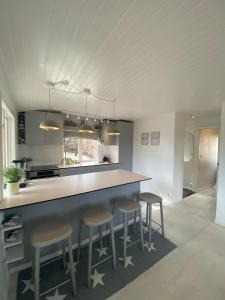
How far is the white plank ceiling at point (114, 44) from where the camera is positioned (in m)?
0.88

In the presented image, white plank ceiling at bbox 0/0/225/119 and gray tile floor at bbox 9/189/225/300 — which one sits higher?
white plank ceiling at bbox 0/0/225/119

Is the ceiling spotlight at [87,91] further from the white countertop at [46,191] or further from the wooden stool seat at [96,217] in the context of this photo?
the wooden stool seat at [96,217]

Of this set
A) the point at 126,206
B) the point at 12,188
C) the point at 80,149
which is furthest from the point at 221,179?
the point at 80,149

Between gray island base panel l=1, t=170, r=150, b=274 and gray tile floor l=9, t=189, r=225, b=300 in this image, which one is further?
gray island base panel l=1, t=170, r=150, b=274

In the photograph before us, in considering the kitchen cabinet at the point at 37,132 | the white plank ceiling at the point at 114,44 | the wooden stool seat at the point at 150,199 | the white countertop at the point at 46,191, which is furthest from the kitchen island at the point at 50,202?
the kitchen cabinet at the point at 37,132

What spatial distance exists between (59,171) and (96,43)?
10.4 feet

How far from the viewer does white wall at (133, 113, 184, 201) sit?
373 cm

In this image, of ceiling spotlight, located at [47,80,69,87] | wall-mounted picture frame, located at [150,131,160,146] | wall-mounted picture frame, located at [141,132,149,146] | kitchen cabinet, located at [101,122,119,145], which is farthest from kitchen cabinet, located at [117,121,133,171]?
ceiling spotlight, located at [47,80,69,87]

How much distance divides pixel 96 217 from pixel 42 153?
296 cm

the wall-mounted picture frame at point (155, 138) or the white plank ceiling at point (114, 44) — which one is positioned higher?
the white plank ceiling at point (114, 44)

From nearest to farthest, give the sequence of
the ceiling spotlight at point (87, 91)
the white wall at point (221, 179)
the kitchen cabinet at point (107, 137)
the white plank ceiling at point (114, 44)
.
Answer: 1. the white plank ceiling at point (114, 44)
2. the ceiling spotlight at point (87, 91)
3. the white wall at point (221, 179)
4. the kitchen cabinet at point (107, 137)

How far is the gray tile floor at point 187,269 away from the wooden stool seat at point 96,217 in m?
0.72

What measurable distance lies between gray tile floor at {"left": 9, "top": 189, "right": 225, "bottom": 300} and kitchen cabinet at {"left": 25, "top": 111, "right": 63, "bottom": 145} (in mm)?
2746

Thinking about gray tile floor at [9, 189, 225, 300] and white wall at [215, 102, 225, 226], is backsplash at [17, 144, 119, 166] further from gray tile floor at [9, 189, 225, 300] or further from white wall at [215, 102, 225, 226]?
white wall at [215, 102, 225, 226]
